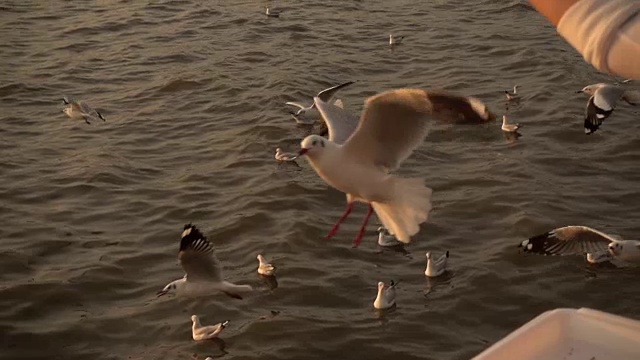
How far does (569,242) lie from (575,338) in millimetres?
4400

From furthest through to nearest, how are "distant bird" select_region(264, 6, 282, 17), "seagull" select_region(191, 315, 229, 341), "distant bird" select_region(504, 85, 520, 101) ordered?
"distant bird" select_region(264, 6, 282, 17)
"distant bird" select_region(504, 85, 520, 101)
"seagull" select_region(191, 315, 229, 341)

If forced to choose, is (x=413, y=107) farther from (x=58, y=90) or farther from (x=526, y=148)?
(x=58, y=90)

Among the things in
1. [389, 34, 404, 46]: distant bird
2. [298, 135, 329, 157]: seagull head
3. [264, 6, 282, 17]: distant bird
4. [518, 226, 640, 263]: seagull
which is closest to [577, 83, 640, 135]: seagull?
[518, 226, 640, 263]: seagull

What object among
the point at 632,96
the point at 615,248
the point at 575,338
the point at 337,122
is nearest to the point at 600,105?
the point at 632,96

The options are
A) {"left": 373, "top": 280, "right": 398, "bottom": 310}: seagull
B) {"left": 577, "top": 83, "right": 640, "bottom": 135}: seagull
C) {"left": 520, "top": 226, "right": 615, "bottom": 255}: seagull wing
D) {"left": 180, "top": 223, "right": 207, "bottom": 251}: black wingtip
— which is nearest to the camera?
{"left": 180, "top": 223, "right": 207, "bottom": 251}: black wingtip

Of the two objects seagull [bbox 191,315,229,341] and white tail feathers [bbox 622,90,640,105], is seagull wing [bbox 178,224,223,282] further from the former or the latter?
white tail feathers [bbox 622,90,640,105]

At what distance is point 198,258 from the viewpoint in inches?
268

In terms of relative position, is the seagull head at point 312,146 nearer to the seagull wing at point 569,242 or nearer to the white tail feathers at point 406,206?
the white tail feathers at point 406,206

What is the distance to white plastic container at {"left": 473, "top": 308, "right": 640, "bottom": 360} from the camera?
260cm

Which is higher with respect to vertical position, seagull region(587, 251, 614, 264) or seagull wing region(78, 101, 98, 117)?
seagull region(587, 251, 614, 264)

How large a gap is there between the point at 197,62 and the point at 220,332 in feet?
22.0

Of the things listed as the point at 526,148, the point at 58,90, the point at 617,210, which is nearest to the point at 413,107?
the point at 617,210

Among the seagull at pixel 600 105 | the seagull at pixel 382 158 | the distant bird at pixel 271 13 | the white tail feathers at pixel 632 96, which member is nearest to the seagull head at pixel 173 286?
the seagull at pixel 382 158

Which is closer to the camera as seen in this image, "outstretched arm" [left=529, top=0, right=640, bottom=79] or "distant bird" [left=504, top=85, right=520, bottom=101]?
"outstretched arm" [left=529, top=0, right=640, bottom=79]
